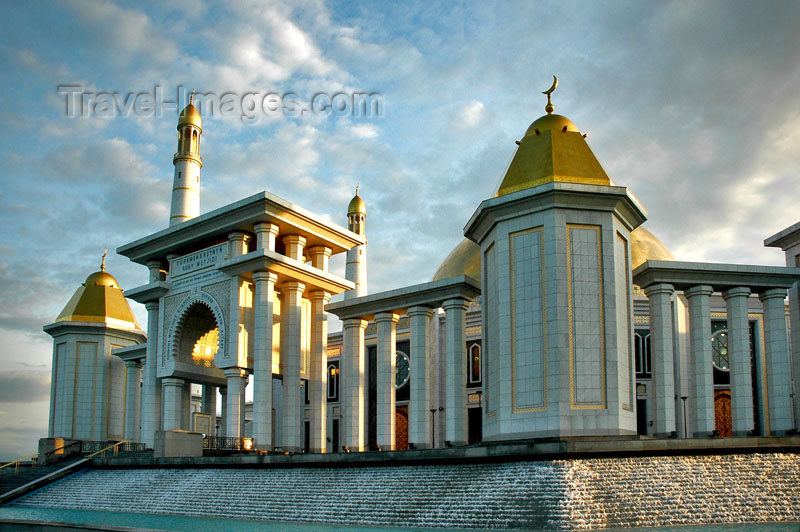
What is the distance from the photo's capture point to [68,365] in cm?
4212

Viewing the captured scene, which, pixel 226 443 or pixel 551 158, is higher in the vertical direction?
pixel 551 158

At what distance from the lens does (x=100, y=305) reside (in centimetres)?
4334

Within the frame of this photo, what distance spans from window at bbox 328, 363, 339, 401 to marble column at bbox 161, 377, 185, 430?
42.2 feet

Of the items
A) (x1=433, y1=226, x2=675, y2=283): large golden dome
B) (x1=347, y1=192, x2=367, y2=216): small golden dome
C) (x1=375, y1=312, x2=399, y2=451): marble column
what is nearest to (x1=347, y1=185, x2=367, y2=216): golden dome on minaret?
(x1=347, y1=192, x2=367, y2=216): small golden dome

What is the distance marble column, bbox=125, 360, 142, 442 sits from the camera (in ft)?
135

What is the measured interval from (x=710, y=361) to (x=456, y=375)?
7981mm

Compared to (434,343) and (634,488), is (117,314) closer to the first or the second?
(434,343)

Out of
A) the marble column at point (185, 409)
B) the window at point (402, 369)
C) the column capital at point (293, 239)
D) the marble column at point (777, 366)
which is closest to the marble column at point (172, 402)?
the marble column at point (185, 409)

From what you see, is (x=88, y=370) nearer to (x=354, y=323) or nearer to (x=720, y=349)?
(x=354, y=323)

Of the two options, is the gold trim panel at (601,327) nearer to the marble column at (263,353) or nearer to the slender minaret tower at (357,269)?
the marble column at (263,353)

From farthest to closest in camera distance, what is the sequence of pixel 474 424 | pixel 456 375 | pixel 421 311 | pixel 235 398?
1. pixel 474 424
2. pixel 235 398
3. pixel 421 311
4. pixel 456 375

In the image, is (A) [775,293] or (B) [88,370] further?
(B) [88,370]

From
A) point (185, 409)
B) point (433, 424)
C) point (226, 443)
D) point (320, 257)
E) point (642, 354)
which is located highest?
point (320, 257)

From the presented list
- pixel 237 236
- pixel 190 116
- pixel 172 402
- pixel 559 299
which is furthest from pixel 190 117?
pixel 559 299
